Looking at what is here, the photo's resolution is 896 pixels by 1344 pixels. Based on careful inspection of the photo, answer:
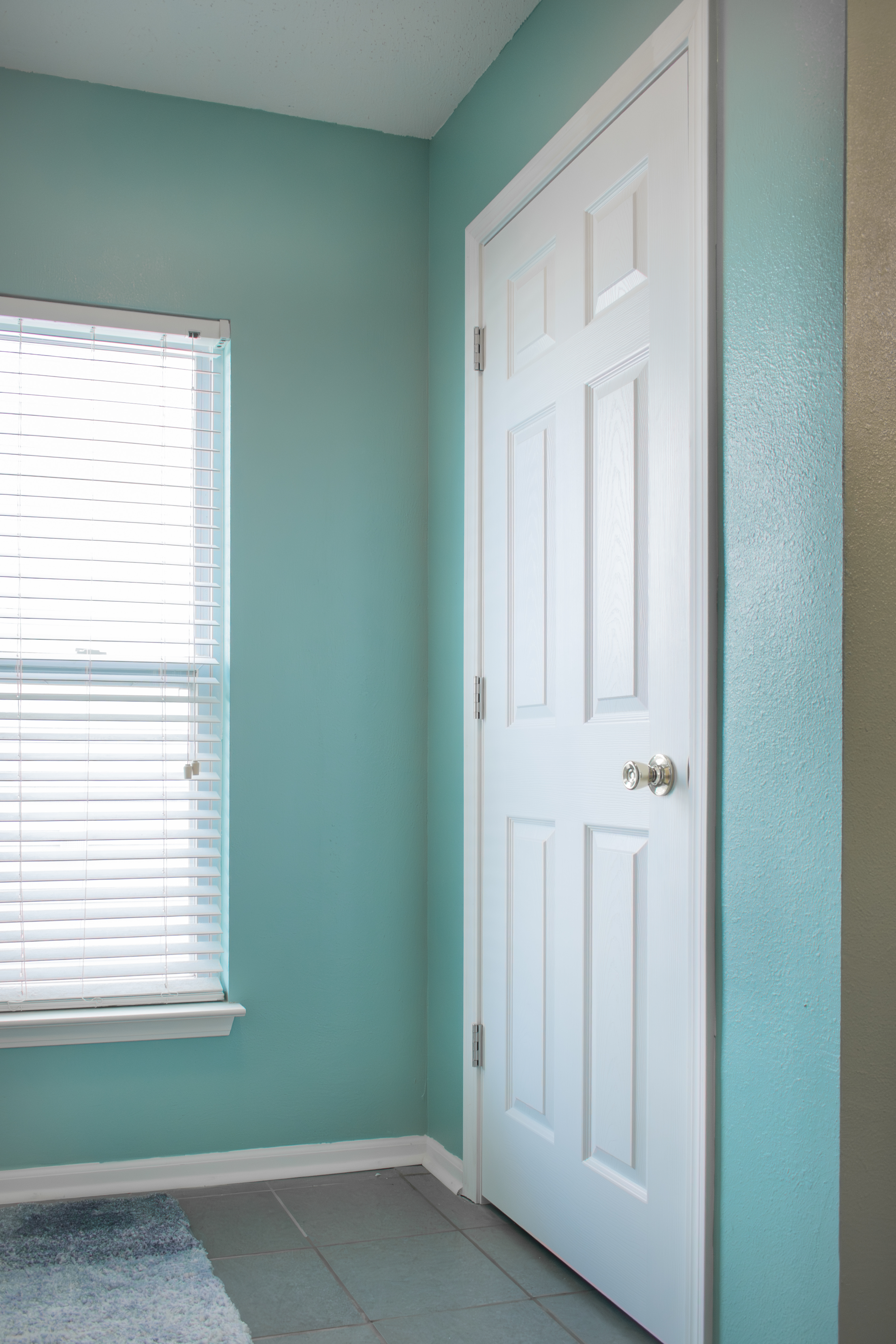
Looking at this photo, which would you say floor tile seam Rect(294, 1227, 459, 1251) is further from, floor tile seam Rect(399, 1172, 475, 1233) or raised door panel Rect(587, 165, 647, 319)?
raised door panel Rect(587, 165, 647, 319)

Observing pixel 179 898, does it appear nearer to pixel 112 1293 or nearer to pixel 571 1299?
pixel 112 1293

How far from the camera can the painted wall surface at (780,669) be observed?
1.43m

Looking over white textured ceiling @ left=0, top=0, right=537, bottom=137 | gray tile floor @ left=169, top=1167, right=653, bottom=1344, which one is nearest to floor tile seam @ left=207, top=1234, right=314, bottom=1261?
gray tile floor @ left=169, top=1167, right=653, bottom=1344

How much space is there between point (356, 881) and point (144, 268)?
1.63 metres

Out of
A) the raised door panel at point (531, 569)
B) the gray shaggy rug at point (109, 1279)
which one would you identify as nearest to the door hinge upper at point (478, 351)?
the raised door panel at point (531, 569)

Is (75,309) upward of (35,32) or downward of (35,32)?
downward

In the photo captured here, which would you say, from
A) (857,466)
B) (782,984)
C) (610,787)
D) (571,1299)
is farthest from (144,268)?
(571,1299)

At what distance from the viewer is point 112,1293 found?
79.4 inches

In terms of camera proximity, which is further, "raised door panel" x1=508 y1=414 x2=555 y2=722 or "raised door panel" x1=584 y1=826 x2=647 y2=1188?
"raised door panel" x1=508 y1=414 x2=555 y2=722

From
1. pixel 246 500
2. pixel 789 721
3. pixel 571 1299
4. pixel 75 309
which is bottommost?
pixel 571 1299

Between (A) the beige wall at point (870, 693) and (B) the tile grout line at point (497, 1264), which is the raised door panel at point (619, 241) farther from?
(B) the tile grout line at point (497, 1264)

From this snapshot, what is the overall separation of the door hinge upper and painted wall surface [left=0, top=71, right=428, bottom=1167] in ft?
1.12

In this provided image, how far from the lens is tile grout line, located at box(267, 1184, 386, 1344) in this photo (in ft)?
6.36

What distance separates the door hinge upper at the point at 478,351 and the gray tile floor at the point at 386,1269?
1945mm
